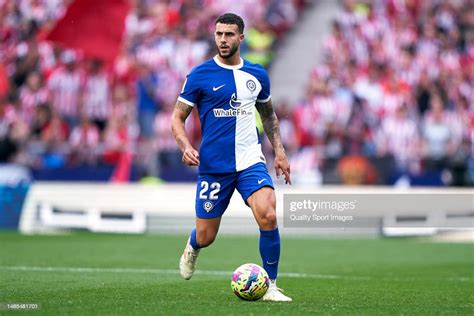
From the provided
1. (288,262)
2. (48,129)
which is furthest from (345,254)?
(48,129)

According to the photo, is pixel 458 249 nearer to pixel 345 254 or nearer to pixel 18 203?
pixel 345 254

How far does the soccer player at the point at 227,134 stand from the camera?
9.80 m

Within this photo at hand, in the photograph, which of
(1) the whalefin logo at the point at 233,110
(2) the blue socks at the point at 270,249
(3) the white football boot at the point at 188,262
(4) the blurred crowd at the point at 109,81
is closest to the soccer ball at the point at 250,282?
(2) the blue socks at the point at 270,249

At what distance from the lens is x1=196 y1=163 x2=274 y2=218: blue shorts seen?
9867 millimetres

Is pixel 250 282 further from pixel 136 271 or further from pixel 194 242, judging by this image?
pixel 136 271

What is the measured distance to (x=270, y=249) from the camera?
32.1 feet

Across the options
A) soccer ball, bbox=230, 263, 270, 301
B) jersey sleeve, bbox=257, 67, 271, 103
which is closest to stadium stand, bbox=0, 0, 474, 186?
jersey sleeve, bbox=257, 67, 271, 103

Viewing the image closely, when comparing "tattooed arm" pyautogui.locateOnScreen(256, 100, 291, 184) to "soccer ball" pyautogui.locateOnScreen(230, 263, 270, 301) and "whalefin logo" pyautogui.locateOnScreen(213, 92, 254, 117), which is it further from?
"soccer ball" pyautogui.locateOnScreen(230, 263, 270, 301)

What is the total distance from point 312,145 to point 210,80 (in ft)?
43.9

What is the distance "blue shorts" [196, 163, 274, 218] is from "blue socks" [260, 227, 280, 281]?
0.42m

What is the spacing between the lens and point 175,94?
24.8m

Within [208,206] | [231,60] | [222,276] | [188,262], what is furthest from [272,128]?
[222,276]

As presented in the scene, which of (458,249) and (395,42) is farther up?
(395,42)

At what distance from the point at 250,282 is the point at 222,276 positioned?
3161 mm
